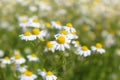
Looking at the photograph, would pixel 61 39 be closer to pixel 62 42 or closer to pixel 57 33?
pixel 62 42

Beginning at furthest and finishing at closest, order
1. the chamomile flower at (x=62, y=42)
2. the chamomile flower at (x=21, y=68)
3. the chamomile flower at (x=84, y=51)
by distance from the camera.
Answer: the chamomile flower at (x=21, y=68) < the chamomile flower at (x=84, y=51) < the chamomile flower at (x=62, y=42)

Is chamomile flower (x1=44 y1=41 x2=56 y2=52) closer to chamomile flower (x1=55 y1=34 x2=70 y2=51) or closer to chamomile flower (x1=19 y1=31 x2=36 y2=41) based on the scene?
chamomile flower (x1=55 y1=34 x2=70 y2=51)

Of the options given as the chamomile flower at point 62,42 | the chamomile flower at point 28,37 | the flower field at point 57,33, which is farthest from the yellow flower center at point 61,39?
the chamomile flower at point 28,37

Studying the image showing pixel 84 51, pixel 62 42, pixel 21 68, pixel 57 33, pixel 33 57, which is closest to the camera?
pixel 62 42

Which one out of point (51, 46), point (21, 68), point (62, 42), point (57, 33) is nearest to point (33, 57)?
point (21, 68)

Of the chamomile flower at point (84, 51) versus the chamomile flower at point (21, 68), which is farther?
the chamomile flower at point (21, 68)

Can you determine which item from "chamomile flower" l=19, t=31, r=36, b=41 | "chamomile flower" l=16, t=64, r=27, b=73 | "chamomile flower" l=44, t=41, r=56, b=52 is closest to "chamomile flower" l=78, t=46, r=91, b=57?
"chamomile flower" l=44, t=41, r=56, b=52

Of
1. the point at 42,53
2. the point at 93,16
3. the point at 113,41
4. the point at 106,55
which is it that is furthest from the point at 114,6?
the point at 42,53

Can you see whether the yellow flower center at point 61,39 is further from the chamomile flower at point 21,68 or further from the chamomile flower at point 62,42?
the chamomile flower at point 21,68

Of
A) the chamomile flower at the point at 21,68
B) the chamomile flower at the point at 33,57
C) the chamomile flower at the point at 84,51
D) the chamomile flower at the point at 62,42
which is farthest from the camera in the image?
the chamomile flower at the point at 33,57
